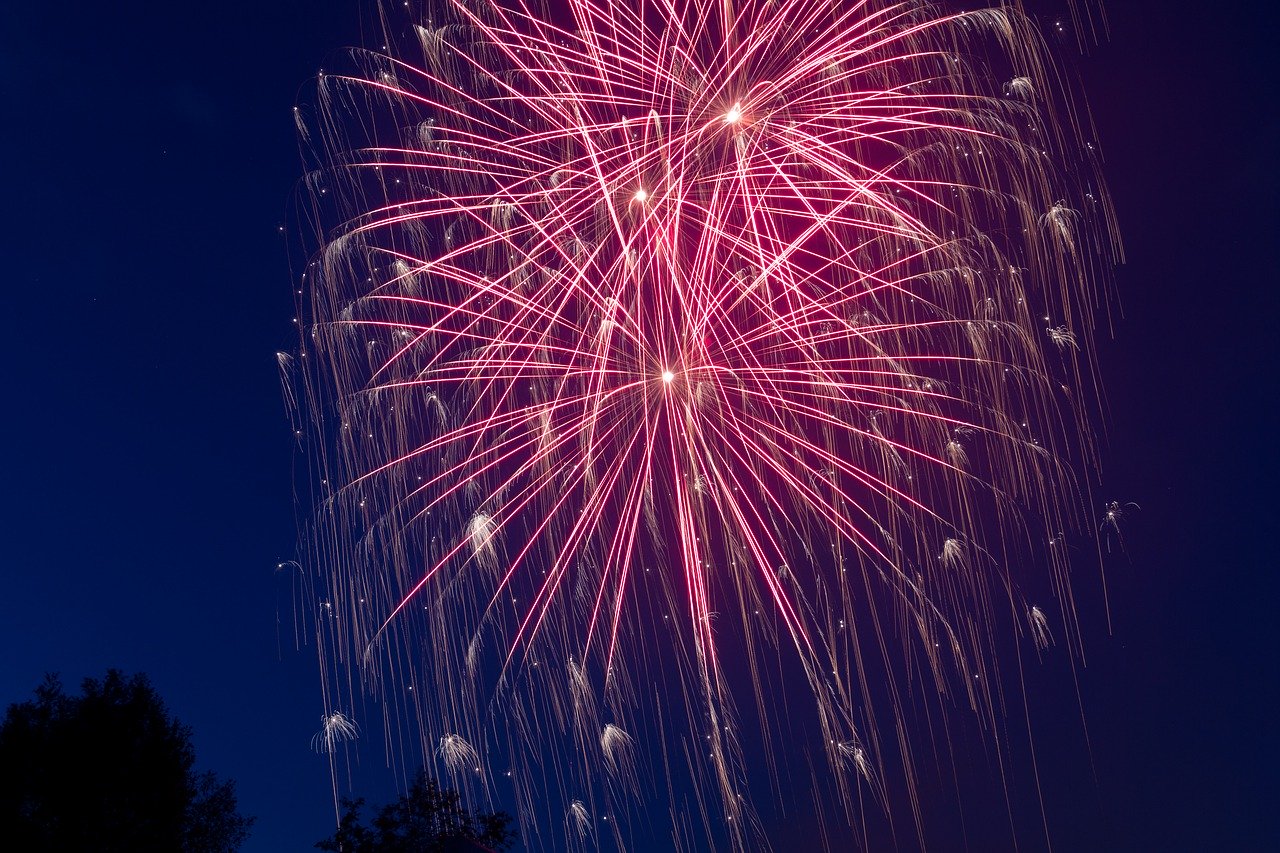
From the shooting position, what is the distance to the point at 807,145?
13.8m

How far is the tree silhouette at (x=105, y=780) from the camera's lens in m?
19.4

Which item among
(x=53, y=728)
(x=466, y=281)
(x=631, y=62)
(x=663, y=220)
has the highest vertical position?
(x=631, y=62)

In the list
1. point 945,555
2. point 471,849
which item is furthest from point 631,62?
point 471,849

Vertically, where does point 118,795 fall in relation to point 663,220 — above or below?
below

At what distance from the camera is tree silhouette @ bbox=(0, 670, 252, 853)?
63.5 feet

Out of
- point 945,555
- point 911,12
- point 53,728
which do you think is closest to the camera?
point 911,12

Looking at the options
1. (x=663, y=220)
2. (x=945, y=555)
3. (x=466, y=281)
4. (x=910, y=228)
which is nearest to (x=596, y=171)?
(x=663, y=220)

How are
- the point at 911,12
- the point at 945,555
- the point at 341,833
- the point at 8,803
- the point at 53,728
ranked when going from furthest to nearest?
the point at 341,833 → the point at 53,728 → the point at 8,803 → the point at 945,555 → the point at 911,12

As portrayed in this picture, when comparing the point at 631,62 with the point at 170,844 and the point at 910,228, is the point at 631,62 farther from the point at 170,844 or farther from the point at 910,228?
the point at 170,844

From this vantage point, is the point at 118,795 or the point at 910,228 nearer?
the point at 910,228

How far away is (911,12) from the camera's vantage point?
44.1 ft

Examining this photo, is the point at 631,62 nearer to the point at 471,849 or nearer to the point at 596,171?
the point at 596,171

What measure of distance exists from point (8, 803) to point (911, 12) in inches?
895

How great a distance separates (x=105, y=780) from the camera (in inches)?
799
